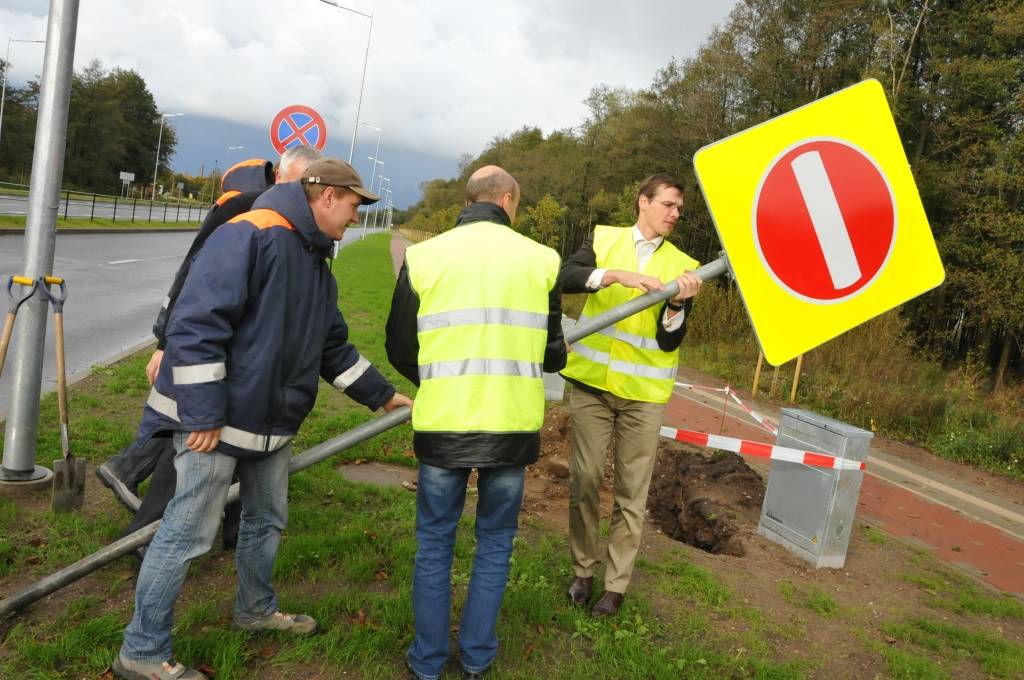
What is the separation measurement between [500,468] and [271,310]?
101 centimetres

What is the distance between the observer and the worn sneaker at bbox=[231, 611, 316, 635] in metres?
3.19

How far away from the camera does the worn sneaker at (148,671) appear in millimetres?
2736

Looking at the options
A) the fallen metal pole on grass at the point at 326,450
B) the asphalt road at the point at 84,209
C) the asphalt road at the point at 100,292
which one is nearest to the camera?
the fallen metal pole on grass at the point at 326,450

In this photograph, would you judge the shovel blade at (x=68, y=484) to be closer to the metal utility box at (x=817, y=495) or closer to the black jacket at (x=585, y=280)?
the black jacket at (x=585, y=280)

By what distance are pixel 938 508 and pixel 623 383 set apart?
529cm

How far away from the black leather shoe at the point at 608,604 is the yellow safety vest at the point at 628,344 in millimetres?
984

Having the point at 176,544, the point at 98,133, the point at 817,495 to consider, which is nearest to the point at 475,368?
the point at 176,544

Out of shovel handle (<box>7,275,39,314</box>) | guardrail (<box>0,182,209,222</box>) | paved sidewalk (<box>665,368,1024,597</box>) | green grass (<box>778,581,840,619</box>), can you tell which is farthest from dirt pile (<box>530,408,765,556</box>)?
guardrail (<box>0,182,209,222</box>)

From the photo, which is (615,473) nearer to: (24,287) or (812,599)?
(812,599)

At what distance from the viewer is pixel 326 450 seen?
2971 millimetres

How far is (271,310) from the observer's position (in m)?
2.70

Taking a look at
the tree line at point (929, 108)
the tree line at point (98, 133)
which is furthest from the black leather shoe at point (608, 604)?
the tree line at point (98, 133)

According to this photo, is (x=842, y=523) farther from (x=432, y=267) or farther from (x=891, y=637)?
(x=432, y=267)

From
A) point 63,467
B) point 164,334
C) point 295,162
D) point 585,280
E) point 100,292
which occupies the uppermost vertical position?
point 295,162
